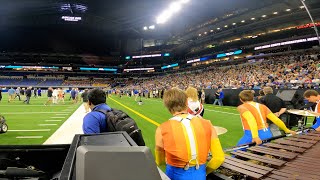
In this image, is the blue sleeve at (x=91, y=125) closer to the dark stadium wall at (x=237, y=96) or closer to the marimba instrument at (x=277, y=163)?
the marimba instrument at (x=277, y=163)

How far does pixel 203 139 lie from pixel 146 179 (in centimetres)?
204

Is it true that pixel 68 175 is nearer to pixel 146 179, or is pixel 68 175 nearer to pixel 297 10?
pixel 146 179

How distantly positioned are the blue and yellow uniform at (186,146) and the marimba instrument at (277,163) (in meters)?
0.44

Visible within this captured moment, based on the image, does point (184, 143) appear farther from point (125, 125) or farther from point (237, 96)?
point (237, 96)

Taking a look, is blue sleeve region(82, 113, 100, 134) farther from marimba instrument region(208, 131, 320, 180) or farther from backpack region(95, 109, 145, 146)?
marimba instrument region(208, 131, 320, 180)

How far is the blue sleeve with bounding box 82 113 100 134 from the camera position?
13.5ft

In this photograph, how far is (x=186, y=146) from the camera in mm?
3115

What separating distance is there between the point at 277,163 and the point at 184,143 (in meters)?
1.81

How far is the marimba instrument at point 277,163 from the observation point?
3487 mm

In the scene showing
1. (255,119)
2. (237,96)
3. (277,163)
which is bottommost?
(277,163)

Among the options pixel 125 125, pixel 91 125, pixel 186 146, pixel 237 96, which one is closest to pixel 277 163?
pixel 186 146

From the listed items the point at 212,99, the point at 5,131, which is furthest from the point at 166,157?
the point at 212,99

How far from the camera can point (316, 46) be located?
43.8 meters

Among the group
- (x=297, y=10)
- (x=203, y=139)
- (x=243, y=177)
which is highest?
(x=297, y=10)
